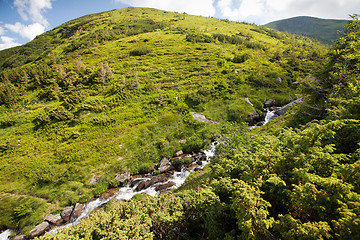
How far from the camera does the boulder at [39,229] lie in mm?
14109

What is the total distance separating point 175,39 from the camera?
287 feet

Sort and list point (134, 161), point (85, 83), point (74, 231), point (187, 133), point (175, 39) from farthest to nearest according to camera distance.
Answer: point (175, 39)
point (85, 83)
point (187, 133)
point (134, 161)
point (74, 231)

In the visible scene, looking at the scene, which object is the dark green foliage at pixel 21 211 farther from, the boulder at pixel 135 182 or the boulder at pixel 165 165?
the boulder at pixel 165 165

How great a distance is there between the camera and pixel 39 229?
14.5 m

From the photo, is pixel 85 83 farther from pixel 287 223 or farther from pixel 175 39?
pixel 175 39

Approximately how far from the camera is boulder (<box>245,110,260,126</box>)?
105 feet

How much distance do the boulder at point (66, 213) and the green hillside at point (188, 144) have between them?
753 millimetres

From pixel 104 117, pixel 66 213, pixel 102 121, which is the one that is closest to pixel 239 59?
pixel 104 117

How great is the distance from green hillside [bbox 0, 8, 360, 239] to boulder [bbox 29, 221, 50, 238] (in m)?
0.54

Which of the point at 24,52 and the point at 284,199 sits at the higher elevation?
the point at 24,52

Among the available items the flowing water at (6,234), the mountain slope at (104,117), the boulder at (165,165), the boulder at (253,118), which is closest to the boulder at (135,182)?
the mountain slope at (104,117)

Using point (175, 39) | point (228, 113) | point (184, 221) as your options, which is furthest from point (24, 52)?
point (184, 221)

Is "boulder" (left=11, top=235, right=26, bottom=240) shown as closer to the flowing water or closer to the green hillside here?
the green hillside

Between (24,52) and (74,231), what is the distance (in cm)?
14948
